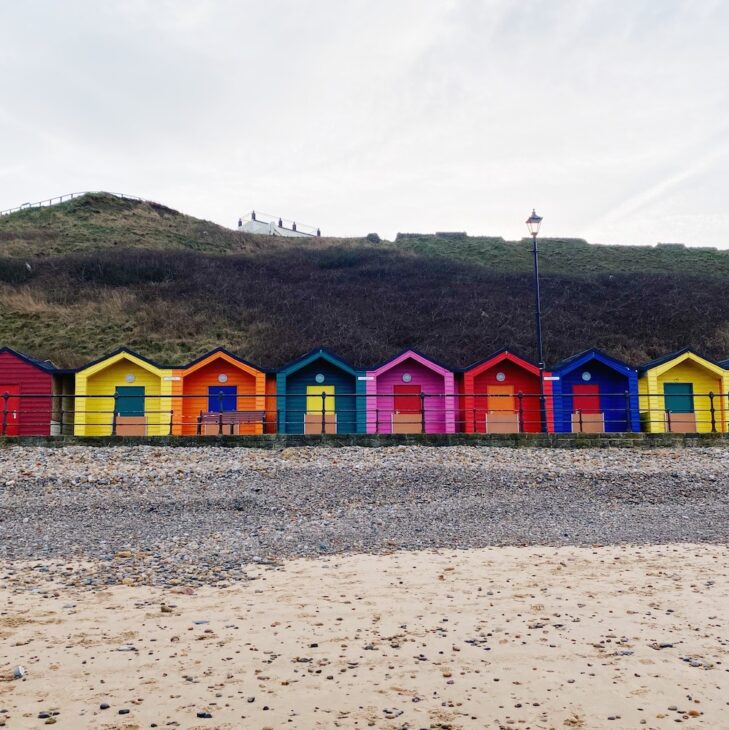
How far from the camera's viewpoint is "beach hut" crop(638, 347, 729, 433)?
854 inches

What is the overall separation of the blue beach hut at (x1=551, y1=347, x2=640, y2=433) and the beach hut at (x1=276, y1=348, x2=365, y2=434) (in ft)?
20.7

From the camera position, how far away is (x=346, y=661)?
5297 mm

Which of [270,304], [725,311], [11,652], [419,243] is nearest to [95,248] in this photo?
[270,304]

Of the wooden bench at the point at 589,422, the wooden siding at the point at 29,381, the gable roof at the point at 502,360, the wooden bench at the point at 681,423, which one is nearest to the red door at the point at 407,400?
the gable roof at the point at 502,360

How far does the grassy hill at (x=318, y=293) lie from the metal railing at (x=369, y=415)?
1283 centimetres

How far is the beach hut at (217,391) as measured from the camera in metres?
21.7

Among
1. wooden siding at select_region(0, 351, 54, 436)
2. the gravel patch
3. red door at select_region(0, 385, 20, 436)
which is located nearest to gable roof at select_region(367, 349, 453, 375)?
the gravel patch

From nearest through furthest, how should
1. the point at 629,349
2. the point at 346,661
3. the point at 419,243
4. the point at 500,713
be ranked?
1. the point at 500,713
2. the point at 346,661
3. the point at 629,349
4. the point at 419,243

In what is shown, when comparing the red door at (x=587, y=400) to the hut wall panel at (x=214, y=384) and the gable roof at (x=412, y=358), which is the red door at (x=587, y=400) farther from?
the hut wall panel at (x=214, y=384)

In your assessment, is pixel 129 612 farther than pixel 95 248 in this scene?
No

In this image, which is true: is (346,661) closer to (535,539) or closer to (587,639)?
(587,639)

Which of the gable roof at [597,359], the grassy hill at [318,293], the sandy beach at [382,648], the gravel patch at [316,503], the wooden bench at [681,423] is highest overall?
the grassy hill at [318,293]

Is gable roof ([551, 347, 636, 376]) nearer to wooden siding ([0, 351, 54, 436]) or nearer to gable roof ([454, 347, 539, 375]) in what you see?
gable roof ([454, 347, 539, 375])

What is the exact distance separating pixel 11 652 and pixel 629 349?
3849cm
